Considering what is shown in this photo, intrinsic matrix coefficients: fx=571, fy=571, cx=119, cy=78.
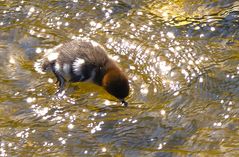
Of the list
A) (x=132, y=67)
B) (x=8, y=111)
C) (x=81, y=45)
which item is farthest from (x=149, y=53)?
(x=8, y=111)

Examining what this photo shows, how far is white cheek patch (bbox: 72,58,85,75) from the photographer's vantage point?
5.60 m

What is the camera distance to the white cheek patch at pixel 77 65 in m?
5.60

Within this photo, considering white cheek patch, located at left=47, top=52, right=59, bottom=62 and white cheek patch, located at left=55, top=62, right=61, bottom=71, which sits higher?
white cheek patch, located at left=47, top=52, right=59, bottom=62

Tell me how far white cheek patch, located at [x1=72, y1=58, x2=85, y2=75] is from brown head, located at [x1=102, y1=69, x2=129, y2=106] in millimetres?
322

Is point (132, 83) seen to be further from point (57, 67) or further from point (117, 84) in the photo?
point (57, 67)

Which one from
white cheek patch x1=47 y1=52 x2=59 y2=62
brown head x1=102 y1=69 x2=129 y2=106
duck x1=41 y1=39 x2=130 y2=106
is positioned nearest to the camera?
brown head x1=102 y1=69 x2=129 y2=106

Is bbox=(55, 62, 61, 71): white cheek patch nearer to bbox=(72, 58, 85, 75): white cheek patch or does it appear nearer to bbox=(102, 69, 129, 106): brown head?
bbox=(72, 58, 85, 75): white cheek patch

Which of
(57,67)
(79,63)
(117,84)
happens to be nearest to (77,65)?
(79,63)

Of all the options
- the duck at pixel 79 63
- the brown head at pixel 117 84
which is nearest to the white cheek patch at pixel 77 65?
the duck at pixel 79 63

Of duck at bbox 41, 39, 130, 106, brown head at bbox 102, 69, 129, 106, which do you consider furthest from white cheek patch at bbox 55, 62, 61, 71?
brown head at bbox 102, 69, 129, 106

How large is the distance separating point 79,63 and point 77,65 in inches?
1.1

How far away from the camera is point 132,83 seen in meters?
5.52

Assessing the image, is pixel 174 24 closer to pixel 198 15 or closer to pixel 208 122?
pixel 198 15

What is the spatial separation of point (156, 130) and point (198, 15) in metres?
1.89
